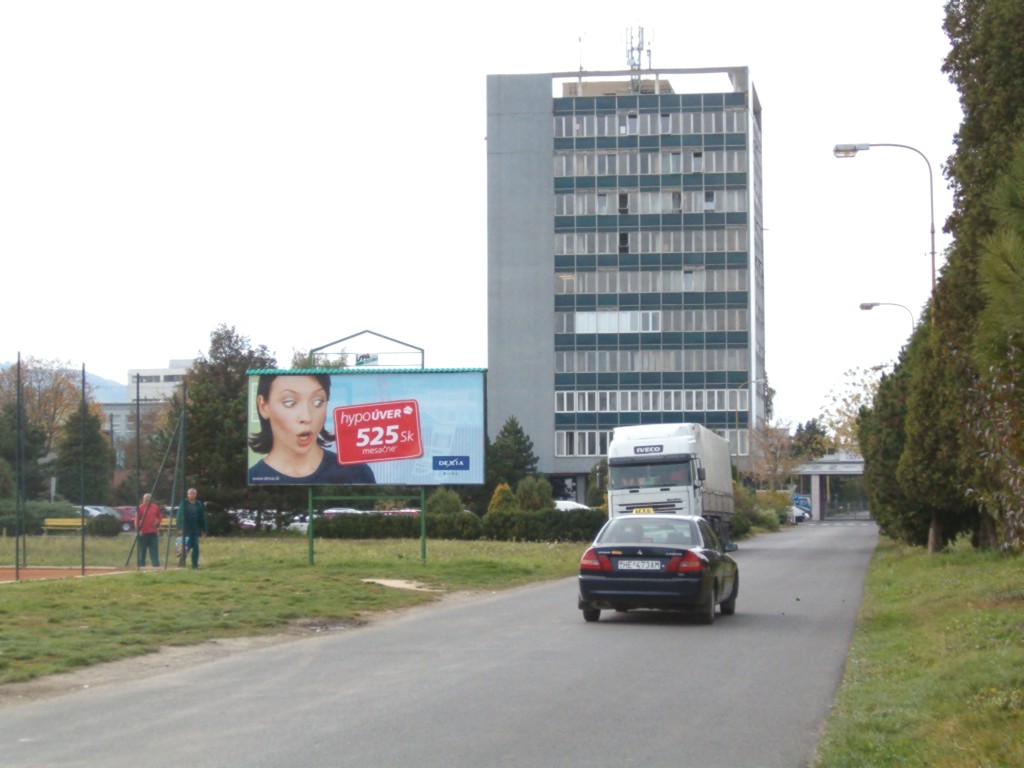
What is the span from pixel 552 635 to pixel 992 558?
1524cm

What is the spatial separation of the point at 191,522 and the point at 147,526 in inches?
58.2

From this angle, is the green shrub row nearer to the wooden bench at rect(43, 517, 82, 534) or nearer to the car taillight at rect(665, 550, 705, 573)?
the wooden bench at rect(43, 517, 82, 534)

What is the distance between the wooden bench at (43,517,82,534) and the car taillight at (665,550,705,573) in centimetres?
1318

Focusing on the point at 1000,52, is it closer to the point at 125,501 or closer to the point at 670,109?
the point at 125,501

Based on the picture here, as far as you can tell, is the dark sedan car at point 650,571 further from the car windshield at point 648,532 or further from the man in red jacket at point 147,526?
the man in red jacket at point 147,526

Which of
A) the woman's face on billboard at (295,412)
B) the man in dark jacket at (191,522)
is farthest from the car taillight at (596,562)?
the woman's face on billboard at (295,412)

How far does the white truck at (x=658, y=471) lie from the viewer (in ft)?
118

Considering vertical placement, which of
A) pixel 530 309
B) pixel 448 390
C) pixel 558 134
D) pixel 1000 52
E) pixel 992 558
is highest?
pixel 558 134

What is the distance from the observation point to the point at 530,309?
9169 centimetres

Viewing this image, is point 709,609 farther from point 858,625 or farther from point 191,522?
point 191,522

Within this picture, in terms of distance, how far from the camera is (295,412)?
30.2 m

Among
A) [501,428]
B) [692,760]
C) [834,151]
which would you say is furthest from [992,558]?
[501,428]

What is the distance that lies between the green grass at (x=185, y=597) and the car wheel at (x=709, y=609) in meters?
5.00

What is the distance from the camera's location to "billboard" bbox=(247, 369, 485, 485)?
2959 cm
